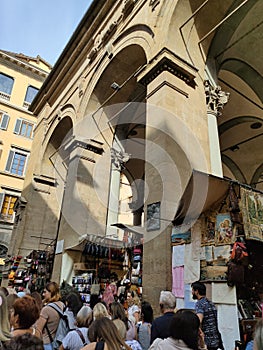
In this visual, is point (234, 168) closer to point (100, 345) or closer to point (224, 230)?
point (224, 230)

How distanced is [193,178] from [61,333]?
8.36 feet

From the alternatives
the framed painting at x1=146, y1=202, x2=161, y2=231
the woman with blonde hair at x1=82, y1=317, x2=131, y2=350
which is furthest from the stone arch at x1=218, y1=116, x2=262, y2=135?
the woman with blonde hair at x1=82, y1=317, x2=131, y2=350

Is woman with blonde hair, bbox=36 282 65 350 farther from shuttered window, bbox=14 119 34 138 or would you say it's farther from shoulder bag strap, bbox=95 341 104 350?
shuttered window, bbox=14 119 34 138

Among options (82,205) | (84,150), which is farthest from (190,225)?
(84,150)

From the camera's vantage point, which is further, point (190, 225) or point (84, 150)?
point (84, 150)

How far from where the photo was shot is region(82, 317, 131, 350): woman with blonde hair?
2.02 metres

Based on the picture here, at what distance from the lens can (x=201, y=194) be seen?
398cm

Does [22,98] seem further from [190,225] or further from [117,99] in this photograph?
[190,225]

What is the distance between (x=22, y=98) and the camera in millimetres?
23922

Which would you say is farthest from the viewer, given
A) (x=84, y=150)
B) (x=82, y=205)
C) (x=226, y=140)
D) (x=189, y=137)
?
(x=226, y=140)

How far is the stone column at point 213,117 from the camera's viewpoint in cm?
624

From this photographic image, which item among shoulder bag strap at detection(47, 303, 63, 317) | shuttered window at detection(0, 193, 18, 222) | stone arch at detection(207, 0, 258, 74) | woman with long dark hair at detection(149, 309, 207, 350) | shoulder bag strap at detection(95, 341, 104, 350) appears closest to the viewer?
woman with long dark hair at detection(149, 309, 207, 350)

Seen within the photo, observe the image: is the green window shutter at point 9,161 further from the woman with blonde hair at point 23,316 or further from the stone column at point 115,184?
the woman with blonde hair at point 23,316

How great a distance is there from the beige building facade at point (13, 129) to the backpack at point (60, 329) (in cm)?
1859
